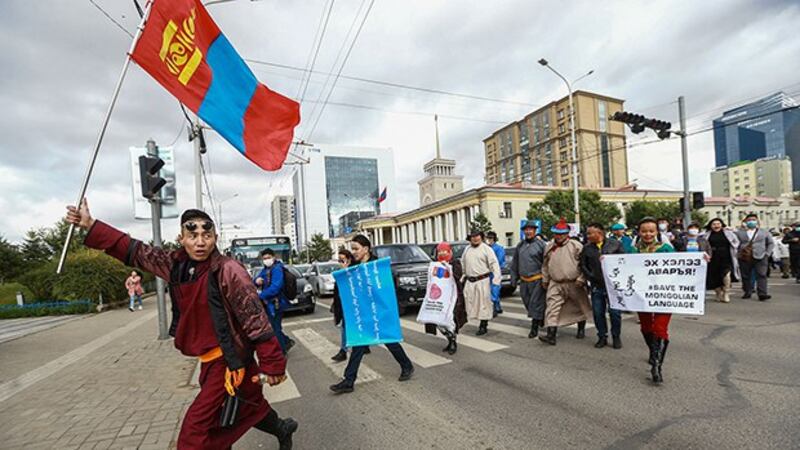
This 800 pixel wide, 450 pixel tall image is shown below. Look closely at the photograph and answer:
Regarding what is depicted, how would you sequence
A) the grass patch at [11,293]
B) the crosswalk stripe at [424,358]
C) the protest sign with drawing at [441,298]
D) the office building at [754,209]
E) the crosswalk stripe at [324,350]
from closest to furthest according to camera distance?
the crosswalk stripe at [324,350] < the crosswalk stripe at [424,358] < the protest sign with drawing at [441,298] < the grass patch at [11,293] < the office building at [754,209]

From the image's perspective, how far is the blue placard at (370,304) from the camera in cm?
458

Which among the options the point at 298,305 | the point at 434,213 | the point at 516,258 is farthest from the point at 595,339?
the point at 434,213

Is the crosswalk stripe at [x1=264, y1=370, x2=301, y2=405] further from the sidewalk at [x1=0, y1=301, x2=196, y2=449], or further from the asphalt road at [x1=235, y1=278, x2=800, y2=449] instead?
the sidewalk at [x1=0, y1=301, x2=196, y2=449]

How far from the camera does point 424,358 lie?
5.75 m

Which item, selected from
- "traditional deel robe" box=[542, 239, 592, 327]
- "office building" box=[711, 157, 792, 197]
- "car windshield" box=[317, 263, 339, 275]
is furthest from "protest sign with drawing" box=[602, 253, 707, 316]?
"office building" box=[711, 157, 792, 197]

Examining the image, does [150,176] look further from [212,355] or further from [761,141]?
[761,141]

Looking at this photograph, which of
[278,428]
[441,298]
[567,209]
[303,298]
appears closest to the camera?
[278,428]

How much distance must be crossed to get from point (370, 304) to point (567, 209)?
41.4 metres

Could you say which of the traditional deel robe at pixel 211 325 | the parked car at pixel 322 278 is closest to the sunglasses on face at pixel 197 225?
the traditional deel robe at pixel 211 325

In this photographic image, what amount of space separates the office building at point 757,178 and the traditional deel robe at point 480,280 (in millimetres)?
144858

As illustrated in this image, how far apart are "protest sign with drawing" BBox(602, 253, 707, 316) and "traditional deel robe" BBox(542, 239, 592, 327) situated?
3.30 feet

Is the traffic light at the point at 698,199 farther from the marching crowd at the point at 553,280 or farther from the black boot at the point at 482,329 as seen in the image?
the black boot at the point at 482,329

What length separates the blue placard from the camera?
15.0ft

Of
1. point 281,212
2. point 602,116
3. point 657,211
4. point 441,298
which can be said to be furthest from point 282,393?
point 281,212
